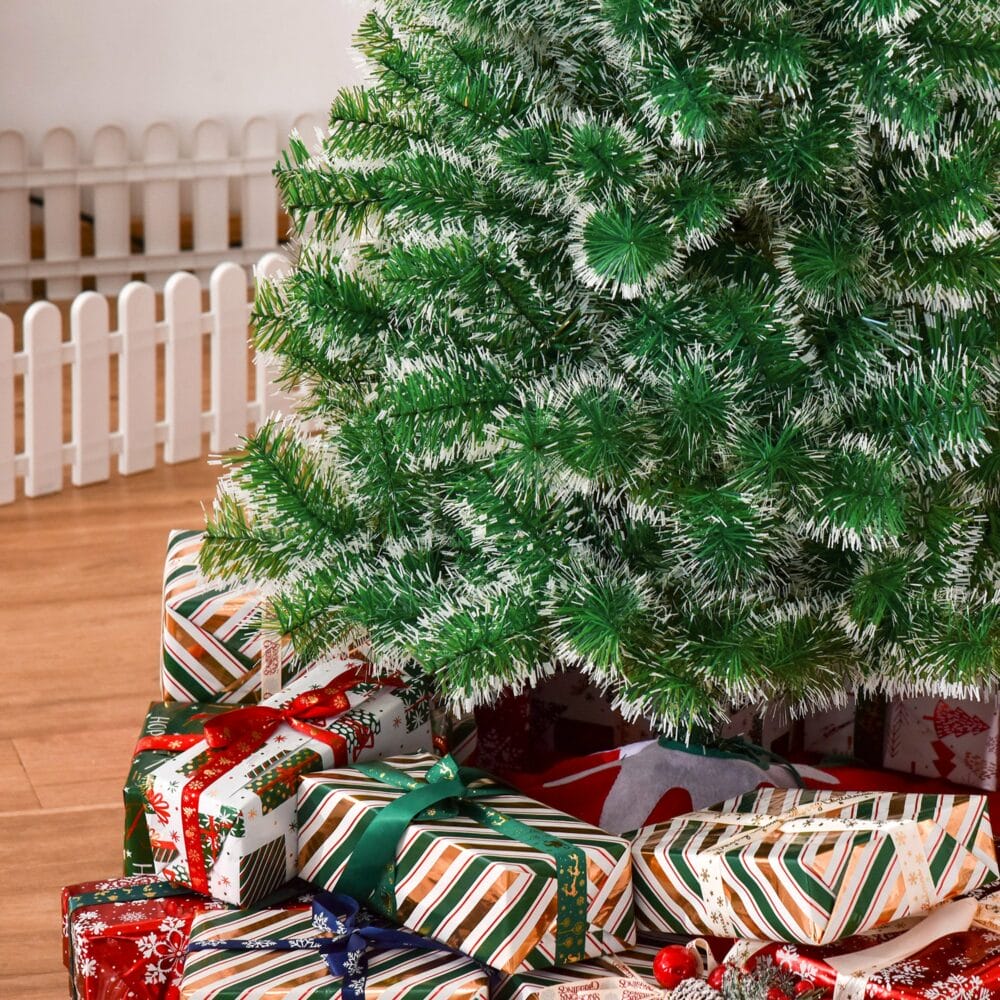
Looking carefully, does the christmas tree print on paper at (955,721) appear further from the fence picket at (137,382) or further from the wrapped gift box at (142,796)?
the fence picket at (137,382)

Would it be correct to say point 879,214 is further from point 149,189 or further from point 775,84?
point 149,189

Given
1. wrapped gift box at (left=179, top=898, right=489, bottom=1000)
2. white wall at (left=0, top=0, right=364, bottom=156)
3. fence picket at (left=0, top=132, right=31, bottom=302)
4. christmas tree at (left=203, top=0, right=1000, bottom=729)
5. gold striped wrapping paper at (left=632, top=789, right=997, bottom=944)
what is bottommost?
wrapped gift box at (left=179, top=898, right=489, bottom=1000)

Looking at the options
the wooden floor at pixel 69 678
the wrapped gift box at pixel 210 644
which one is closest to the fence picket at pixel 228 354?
the wooden floor at pixel 69 678

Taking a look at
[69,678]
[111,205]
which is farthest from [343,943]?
[111,205]

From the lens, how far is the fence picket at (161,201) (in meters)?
4.31

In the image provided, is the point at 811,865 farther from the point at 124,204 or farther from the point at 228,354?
the point at 124,204

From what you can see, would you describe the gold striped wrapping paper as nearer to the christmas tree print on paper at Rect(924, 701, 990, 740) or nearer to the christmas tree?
the christmas tree

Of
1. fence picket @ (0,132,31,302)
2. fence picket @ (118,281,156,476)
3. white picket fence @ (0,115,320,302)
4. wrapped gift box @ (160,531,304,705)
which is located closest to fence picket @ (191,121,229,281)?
white picket fence @ (0,115,320,302)

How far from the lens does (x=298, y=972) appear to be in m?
1.25

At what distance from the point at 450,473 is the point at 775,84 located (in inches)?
17.4

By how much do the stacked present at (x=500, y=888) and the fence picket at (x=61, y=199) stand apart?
3.11 m

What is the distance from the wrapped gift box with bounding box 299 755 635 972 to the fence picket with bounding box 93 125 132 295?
3.25 meters

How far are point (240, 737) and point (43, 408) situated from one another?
70.2 inches

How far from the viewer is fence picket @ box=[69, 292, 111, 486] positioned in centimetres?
302
